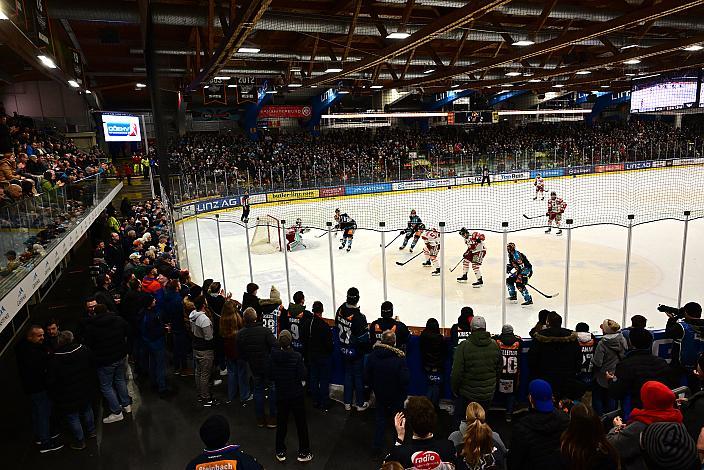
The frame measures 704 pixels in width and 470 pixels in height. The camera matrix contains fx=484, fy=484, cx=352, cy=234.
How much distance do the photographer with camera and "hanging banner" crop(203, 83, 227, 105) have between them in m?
15.5

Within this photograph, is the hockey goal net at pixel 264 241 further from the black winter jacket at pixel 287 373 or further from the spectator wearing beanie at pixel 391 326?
the black winter jacket at pixel 287 373

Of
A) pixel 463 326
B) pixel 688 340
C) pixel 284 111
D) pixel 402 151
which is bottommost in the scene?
pixel 688 340

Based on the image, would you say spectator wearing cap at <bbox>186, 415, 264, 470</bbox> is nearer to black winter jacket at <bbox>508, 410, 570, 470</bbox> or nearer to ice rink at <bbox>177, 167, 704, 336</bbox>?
black winter jacket at <bbox>508, 410, 570, 470</bbox>

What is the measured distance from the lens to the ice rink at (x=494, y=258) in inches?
376

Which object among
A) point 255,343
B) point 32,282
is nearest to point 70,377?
point 32,282

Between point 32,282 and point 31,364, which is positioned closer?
point 31,364

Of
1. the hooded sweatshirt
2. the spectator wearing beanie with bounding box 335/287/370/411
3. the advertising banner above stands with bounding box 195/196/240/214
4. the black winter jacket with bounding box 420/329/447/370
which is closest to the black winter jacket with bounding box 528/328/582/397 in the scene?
the hooded sweatshirt

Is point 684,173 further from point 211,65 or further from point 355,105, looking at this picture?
point 211,65

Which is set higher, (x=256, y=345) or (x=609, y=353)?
(x=256, y=345)

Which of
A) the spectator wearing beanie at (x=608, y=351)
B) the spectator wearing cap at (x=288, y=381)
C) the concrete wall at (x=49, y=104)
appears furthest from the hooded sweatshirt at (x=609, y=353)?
the concrete wall at (x=49, y=104)

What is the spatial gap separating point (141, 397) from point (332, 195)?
19769 mm

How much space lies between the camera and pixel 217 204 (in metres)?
22.5

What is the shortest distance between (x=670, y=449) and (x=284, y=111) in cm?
3180

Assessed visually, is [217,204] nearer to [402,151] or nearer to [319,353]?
[402,151]
